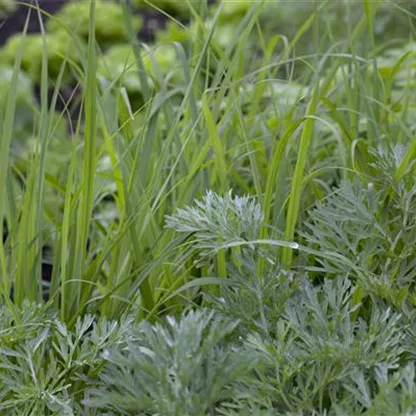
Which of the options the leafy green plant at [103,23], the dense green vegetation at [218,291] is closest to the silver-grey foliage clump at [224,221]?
the dense green vegetation at [218,291]

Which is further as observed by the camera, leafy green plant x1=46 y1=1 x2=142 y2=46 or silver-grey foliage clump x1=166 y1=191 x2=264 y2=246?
leafy green plant x1=46 y1=1 x2=142 y2=46

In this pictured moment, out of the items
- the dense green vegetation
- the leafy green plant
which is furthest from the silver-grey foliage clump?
the leafy green plant

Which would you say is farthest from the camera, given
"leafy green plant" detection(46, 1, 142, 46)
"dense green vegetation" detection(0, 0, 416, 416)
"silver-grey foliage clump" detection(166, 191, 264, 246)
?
"leafy green plant" detection(46, 1, 142, 46)

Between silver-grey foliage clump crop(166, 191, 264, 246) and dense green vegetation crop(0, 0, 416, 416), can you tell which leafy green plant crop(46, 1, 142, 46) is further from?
silver-grey foliage clump crop(166, 191, 264, 246)

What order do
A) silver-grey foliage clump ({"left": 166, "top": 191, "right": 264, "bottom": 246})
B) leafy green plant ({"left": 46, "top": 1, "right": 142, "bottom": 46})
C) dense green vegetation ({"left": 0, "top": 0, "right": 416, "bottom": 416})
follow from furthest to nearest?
1. leafy green plant ({"left": 46, "top": 1, "right": 142, "bottom": 46})
2. silver-grey foliage clump ({"left": 166, "top": 191, "right": 264, "bottom": 246})
3. dense green vegetation ({"left": 0, "top": 0, "right": 416, "bottom": 416})

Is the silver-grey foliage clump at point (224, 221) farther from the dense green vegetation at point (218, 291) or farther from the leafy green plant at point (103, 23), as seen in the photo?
the leafy green plant at point (103, 23)

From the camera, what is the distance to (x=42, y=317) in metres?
1.45

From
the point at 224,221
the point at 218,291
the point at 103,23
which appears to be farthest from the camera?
the point at 103,23

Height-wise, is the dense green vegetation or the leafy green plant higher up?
the dense green vegetation

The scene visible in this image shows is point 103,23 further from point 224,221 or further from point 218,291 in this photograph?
point 224,221

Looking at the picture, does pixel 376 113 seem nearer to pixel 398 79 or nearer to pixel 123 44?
pixel 398 79

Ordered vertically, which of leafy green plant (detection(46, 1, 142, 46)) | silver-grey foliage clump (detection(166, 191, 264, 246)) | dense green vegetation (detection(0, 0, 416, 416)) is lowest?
leafy green plant (detection(46, 1, 142, 46))

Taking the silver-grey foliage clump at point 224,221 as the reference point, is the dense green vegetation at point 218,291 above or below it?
below

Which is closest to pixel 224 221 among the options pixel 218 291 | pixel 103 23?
pixel 218 291
